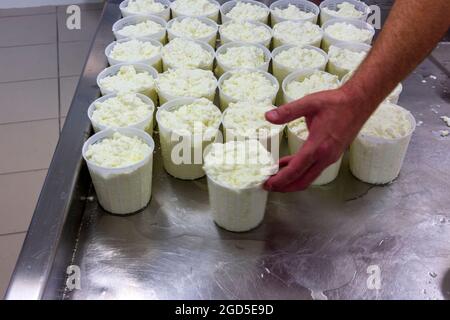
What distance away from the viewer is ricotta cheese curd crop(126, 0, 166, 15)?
229 cm

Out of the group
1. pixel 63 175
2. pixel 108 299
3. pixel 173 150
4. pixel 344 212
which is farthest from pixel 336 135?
pixel 63 175

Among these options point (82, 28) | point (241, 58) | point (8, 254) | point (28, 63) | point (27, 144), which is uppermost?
point (241, 58)

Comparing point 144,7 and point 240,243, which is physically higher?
point 144,7

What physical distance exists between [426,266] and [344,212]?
0.98ft

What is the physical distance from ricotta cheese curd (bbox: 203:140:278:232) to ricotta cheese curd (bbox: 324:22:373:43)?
958 millimetres

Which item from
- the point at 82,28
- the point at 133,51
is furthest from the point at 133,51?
the point at 82,28

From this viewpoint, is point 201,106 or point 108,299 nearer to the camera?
point 108,299

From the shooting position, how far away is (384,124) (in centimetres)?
158

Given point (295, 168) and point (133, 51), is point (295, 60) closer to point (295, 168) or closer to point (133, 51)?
point (133, 51)

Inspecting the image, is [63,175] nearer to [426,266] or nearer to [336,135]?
[336,135]

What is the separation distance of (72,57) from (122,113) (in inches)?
99.8

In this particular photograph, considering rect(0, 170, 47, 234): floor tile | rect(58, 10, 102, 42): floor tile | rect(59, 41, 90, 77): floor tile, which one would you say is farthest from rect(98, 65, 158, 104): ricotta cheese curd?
rect(58, 10, 102, 42): floor tile

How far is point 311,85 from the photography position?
5.94 feet

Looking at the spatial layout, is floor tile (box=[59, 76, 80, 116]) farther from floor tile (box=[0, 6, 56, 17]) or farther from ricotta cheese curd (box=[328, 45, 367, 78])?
ricotta cheese curd (box=[328, 45, 367, 78])
